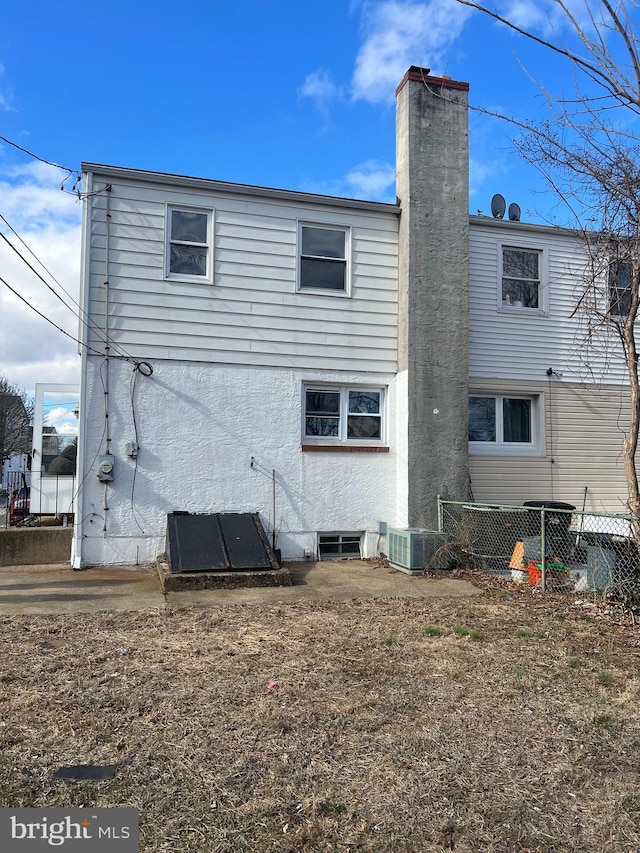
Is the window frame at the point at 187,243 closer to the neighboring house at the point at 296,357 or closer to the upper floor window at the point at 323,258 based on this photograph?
the neighboring house at the point at 296,357

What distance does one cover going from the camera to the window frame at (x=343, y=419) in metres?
10.0

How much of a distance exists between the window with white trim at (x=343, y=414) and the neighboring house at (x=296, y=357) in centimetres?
3

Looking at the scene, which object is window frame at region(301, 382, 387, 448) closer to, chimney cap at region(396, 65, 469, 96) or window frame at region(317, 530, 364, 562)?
window frame at region(317, 530, 364, 562)

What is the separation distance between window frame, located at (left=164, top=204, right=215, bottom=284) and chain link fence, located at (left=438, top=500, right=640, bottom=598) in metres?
5.02

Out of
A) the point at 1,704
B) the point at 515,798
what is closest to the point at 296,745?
the point at 515,798

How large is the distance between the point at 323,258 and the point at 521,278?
377 cm

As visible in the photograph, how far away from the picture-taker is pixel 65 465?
12.1 m

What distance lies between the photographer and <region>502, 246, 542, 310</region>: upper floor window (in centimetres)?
1127

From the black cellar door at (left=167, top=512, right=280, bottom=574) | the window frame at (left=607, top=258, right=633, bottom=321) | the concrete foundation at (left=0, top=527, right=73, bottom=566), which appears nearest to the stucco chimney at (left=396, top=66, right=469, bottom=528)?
the window frame at (left=607, top=258, right=633, bottom=321)

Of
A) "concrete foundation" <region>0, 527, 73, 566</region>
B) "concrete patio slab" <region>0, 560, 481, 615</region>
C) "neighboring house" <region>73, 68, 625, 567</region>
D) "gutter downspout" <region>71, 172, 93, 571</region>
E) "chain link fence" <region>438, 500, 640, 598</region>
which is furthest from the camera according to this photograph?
"concrete foundation" <region>0, 527, 73, 566</region>

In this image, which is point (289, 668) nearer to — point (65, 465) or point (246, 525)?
point (246, 525)

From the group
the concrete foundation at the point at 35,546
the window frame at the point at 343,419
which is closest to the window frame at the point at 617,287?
the window frame at the point at 343,419

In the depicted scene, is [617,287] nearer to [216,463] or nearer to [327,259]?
[327,259]
